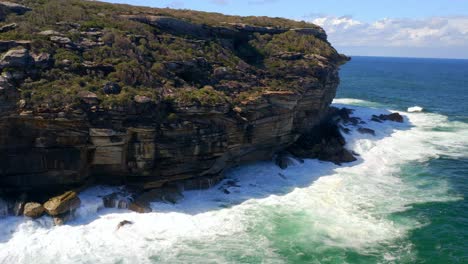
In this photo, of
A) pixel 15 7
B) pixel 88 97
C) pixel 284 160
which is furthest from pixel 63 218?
pixel 15 7

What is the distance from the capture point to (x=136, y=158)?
35.1 meters

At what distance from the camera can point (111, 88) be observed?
117 feet

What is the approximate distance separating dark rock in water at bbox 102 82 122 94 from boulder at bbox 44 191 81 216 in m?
8.78

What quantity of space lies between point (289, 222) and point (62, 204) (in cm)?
1735

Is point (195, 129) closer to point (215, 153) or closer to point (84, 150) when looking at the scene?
point (215, 153)

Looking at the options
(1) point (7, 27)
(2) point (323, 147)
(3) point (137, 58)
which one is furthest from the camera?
(2) point (323, 147)

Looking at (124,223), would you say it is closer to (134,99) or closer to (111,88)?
(134,99)

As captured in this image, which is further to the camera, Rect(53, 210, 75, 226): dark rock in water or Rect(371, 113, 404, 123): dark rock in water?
Rect(371, 113, 404, 123): dark rock in water

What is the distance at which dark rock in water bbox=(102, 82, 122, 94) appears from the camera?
35531 millimetres

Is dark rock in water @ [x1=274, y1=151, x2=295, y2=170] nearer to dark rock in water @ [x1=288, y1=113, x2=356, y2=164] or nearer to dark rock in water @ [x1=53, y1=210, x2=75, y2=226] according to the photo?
dark rock in water @ [x1=288, y1=113, x2=356, y2=164]

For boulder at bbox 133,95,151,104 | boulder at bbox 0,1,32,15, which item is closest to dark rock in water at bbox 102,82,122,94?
boulder at bbox 133,95,151,104

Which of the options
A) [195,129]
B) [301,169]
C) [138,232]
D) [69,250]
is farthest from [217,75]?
[69,250]

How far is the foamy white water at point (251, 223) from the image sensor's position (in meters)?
28.6

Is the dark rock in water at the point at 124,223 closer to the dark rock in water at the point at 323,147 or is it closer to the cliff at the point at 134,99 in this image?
the cliff at the point at 134,99
